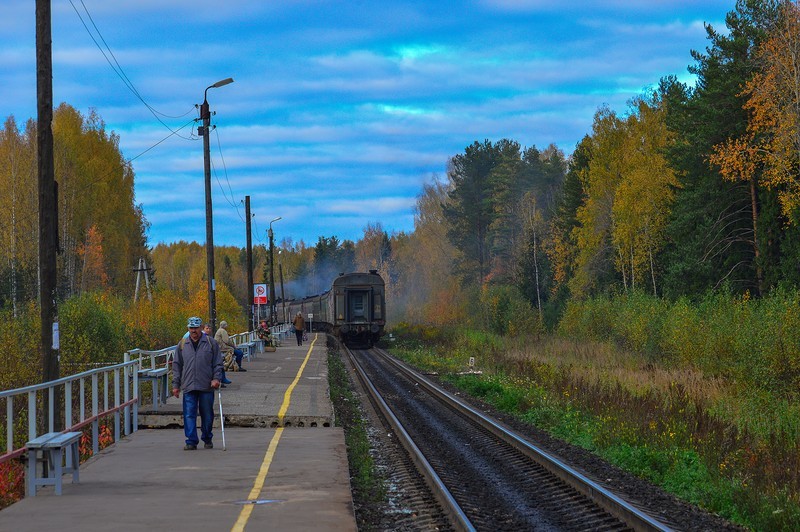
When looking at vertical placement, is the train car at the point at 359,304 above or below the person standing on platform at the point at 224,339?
above

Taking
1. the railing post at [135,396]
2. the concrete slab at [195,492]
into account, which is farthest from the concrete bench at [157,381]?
the concrete slab at [195,492]

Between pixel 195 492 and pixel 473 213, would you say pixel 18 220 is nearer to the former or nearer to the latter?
pixel 473 213

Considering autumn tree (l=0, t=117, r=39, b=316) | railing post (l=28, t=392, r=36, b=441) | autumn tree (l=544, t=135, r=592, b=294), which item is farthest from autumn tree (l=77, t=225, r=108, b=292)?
railing post (l=28, t=392, r=36, b=441)

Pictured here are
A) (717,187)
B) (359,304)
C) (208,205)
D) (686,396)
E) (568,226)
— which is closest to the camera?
(686,396)

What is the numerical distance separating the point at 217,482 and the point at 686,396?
11439mm

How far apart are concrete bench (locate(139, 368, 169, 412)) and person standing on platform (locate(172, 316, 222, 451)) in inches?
133

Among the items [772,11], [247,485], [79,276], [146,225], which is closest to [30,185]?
[79,276]

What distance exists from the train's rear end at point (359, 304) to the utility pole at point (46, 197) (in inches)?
1493

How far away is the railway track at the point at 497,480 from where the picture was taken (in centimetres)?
954

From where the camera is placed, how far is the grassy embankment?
36.4ft

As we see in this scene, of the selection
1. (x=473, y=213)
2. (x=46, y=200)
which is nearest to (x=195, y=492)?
(x=46, y=200)

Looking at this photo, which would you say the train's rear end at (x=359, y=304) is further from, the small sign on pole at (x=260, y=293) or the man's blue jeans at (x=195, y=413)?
the man's blue jeans at (x=195, y=413)

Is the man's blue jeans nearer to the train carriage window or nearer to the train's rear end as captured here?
the train's rear end

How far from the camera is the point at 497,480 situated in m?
12.3
